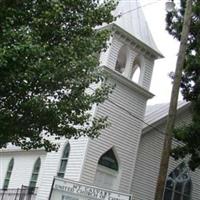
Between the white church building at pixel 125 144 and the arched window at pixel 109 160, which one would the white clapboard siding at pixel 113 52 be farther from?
the arched window at pixel 109 160

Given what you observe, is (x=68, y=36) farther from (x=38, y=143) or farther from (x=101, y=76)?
(x=38, y=143)

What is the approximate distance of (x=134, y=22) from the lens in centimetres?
2725

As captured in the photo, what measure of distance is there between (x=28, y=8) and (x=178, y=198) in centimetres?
1858

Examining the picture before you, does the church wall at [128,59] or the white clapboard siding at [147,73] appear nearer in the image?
the church wall at [128,59]

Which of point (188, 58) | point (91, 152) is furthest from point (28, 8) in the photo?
point (91, 152)

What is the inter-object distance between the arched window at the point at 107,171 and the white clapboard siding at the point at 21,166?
418 centimetres

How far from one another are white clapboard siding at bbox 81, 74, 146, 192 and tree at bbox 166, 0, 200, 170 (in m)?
4.13

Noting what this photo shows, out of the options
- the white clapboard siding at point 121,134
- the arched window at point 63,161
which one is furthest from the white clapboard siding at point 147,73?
the arched window at point 63,161

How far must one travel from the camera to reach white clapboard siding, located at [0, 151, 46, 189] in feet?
98.8

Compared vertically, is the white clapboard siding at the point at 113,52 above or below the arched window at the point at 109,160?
above

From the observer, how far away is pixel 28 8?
13570mm

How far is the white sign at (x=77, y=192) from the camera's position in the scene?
557 inches

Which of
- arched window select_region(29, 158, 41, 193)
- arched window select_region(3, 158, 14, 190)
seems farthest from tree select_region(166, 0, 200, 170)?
arched window select_region(3, 158, 14, 190)

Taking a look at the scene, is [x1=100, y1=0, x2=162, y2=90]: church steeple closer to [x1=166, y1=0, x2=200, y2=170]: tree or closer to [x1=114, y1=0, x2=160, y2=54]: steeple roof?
[x1=114, y1=0, x2=160, y2=54]: steeple roof
